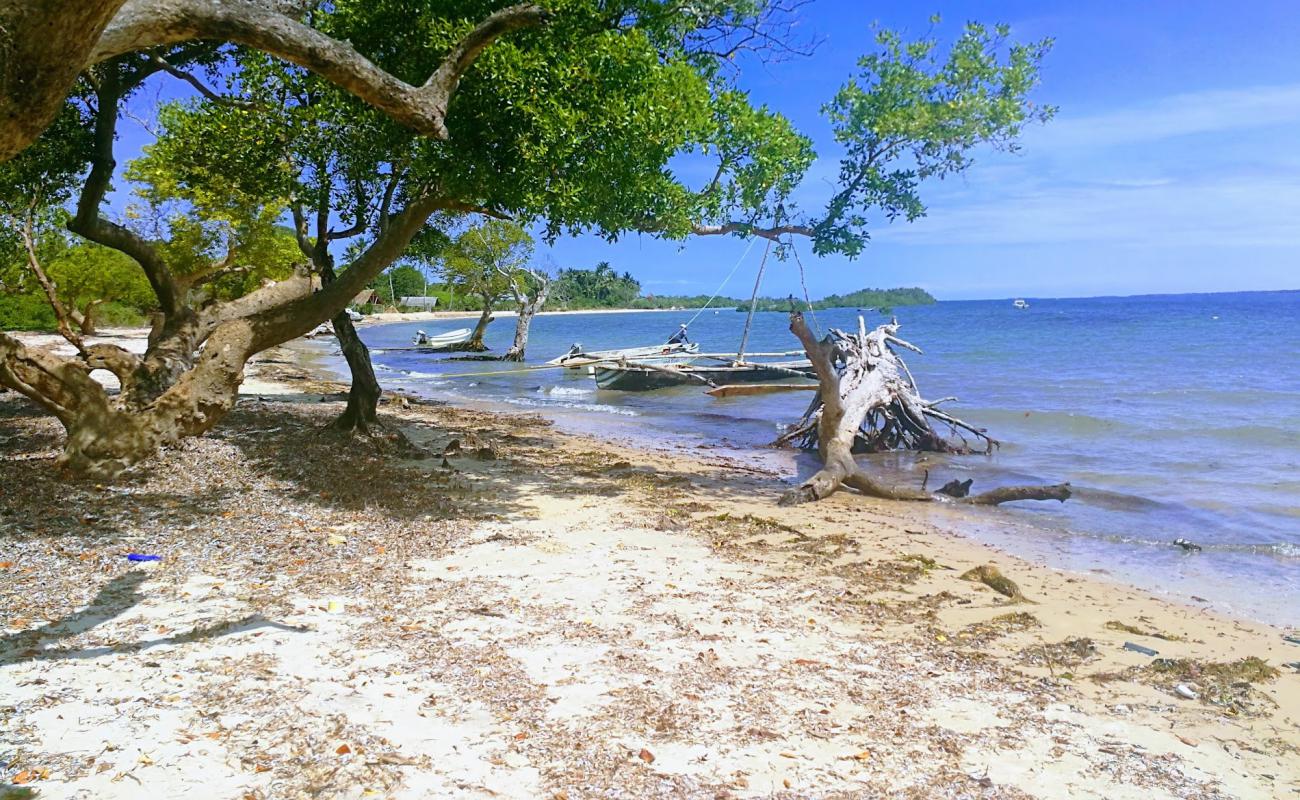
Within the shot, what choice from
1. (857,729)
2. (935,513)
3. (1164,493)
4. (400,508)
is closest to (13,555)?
(400,508)

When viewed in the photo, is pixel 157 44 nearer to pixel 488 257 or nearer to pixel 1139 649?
pixel 1139 649

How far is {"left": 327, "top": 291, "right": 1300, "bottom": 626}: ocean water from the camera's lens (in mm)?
7980

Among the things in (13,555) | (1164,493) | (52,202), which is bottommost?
(1164,493)

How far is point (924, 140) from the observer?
370 inches

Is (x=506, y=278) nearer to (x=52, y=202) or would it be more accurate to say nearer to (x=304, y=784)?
(x=52, y=202)

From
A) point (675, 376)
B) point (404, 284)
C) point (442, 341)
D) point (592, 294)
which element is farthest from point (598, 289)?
point (675, 376)

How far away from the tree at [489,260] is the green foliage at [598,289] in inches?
3366

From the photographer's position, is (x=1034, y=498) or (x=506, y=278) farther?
(x=506, y=278)

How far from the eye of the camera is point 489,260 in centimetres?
3775

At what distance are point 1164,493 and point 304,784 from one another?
36.6ft

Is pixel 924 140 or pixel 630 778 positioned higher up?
pixel 924 140

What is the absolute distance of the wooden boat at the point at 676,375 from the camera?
24062mm

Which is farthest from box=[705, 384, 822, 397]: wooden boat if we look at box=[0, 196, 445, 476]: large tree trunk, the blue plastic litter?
the blue plastic litter

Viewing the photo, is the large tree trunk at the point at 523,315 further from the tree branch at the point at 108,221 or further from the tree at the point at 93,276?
the tree branch at the point at 108,221
